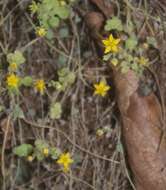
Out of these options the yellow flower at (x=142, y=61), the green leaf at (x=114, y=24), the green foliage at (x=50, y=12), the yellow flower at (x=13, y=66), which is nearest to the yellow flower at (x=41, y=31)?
the green foliage at (x=50, y=12)

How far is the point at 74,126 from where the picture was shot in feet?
6.14

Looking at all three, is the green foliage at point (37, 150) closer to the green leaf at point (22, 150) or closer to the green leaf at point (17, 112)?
the green leaf at point (22, 150)

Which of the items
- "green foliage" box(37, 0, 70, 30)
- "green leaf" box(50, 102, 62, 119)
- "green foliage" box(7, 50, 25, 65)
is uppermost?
"green foliage" box(37, 0, 70, 30)

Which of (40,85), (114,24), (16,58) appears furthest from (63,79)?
(114,24)

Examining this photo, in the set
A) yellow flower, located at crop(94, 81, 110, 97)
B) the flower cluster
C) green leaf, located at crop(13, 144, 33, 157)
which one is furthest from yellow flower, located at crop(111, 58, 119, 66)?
green leaf, located at crop(13, 144, 33, 157)

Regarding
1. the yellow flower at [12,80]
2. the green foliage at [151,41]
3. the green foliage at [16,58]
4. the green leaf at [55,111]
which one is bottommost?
the green leaf at [55,111]

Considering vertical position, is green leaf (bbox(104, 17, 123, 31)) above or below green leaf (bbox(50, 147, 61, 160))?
above

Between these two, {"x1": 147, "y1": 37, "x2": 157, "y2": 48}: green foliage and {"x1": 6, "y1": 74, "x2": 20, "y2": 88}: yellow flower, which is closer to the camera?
{"x1": 6, "y1": 74, "x2": 20, "y2": 88}: yellow flower

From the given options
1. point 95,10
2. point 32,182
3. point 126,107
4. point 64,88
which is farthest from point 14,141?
point 95,10

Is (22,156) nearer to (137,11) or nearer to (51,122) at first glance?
(51,122)

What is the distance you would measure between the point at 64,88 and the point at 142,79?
35 centimetres

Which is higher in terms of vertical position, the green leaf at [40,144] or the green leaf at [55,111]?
the green leaf at [55,111]

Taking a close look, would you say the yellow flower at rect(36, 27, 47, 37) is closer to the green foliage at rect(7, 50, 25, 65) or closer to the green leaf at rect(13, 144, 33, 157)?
the green foliage at rect(7, 50, 25, 65)

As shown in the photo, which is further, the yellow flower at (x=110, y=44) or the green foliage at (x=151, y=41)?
the green foliage at (x=151, y=41)
